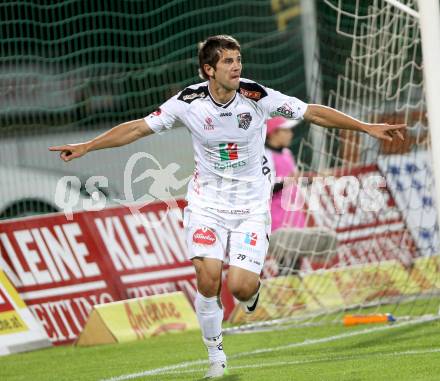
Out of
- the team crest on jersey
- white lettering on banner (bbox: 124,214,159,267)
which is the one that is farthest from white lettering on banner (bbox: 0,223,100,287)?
the team crest on jersey

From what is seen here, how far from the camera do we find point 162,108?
8500 mm

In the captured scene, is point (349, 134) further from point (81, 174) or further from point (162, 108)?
point (162, 108)

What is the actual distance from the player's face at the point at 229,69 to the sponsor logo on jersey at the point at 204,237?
1002mm

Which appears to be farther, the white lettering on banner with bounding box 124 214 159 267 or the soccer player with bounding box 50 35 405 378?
the white lettering on banner with bounding box 124 214 159 267

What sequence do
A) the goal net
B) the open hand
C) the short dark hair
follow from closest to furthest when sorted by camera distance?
the open hand, the short dark hair, the goal net

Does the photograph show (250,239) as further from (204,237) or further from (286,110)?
(286,110)

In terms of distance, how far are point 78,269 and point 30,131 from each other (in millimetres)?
2304

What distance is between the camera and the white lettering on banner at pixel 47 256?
40.5ft

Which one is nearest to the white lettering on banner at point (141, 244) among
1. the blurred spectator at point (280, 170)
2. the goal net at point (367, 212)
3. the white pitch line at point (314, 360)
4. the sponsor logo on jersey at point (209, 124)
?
the goal net at point (367, 212)

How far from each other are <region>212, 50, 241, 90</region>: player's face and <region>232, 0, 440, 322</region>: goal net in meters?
3.78

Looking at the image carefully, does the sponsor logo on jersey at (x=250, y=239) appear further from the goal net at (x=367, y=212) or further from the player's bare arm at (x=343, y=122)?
the goal net at (x=367, y=212)

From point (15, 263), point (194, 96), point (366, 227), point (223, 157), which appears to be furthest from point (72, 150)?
point (366, 227)

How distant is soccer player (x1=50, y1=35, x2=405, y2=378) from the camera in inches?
327

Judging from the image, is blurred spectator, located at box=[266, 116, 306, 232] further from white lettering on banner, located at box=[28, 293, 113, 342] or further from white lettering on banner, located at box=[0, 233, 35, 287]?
white lettering on banner, located at box=[0, 233, 35, 287]
